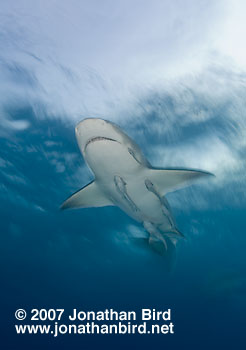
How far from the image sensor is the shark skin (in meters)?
5.07

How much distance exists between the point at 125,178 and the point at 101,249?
16582mm

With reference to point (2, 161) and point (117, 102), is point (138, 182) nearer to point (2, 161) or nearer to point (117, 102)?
point (117, 102)

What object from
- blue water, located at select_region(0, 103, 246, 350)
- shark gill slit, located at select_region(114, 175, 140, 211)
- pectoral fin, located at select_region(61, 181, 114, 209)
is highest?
blue water, located at select_region(0, 103, 246, 350)

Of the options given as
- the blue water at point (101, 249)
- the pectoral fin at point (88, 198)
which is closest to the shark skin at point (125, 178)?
the pectoral fin at point (88, 198)

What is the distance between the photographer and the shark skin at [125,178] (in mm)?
5068

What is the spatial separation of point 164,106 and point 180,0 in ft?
11.1

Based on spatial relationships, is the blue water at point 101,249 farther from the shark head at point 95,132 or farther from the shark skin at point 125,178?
the shark head at point 95,132

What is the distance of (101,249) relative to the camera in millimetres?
21719

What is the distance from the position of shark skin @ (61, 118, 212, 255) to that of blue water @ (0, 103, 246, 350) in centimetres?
385

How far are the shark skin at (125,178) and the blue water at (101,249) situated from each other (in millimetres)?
3846

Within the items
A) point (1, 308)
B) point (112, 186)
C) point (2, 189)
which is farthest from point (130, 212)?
point (1, 308)

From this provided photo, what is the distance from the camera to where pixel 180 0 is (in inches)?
277

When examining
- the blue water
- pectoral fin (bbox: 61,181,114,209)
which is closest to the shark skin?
pectoral fin (bbox: 61,181,114,209)

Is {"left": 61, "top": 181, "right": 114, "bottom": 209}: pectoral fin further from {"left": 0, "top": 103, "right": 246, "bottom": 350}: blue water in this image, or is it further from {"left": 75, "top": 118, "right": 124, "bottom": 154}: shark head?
{"left": 0, "top": 103, "right": 246, "bottom": 350}: blue water
